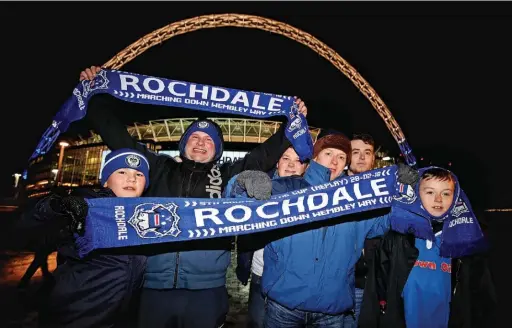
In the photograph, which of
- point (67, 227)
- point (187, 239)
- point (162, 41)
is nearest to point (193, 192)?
point (187, 239)

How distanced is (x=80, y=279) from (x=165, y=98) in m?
2.99

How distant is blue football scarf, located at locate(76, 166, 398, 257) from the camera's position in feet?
10.9

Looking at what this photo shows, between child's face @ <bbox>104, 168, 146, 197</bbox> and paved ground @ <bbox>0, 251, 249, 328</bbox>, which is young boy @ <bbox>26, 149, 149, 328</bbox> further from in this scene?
paved ground @ <bbox>0, 251, 249, 328</bbox>

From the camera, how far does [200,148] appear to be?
154 inches

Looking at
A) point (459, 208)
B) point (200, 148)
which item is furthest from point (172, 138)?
point (459, 208)

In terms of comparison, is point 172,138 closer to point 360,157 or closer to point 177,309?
point 360,157

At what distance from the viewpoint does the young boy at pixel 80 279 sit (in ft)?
9.04

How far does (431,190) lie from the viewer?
134 inches

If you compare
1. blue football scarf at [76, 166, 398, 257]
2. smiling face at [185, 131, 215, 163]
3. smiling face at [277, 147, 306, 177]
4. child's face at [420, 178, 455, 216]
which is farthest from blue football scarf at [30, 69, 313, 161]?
child's face at [420, 178, 455, 216]

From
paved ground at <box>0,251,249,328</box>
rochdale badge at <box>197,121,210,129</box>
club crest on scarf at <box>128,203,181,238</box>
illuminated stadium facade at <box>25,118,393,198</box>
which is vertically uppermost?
illuminated stadium facade at <box>25,118,393,198</box>

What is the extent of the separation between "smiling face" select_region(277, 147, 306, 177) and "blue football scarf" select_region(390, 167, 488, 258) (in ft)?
4.45

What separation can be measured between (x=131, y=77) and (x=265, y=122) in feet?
100

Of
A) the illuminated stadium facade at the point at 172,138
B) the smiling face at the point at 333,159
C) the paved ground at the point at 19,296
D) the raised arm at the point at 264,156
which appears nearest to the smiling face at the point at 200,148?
the raised arm at the point at 264,156

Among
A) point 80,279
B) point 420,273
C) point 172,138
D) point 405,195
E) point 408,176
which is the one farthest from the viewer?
point 172,138
